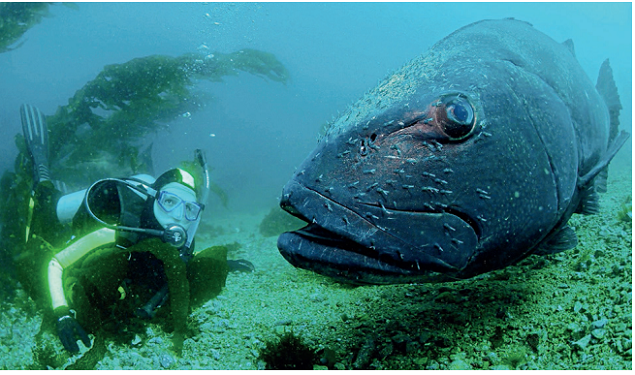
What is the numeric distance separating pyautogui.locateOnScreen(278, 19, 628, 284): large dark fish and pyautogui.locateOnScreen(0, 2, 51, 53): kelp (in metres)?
11.6

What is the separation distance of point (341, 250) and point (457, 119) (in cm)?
89

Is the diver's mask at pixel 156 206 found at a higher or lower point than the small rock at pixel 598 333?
lower

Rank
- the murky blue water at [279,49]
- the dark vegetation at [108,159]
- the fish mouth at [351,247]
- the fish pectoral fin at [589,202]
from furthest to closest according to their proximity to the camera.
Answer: the murky blue water at [279,49], the dark vegetation at [108,159], the fish pectoral fin at [589,202], the fish mouth at [351,247]

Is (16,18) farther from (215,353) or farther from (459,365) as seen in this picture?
(459,365)

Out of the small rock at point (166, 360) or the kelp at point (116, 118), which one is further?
the kelp at point (116, 118)

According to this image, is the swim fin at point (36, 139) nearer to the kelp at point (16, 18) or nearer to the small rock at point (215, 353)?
the kelp at point (16, 18)

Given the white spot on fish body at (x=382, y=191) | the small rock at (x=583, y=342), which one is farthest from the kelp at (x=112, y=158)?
the small rock at (x=583, y=342)

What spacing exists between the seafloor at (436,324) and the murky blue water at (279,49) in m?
68.0

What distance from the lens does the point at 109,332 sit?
360cm

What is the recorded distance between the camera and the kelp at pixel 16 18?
355 inches

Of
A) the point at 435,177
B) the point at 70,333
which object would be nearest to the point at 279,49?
the point at 70,333

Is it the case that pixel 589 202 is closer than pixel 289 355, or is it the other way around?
pixel 289 355

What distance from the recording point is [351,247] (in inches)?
63.6

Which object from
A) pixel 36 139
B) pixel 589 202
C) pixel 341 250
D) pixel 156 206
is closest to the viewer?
pixel 341 250
